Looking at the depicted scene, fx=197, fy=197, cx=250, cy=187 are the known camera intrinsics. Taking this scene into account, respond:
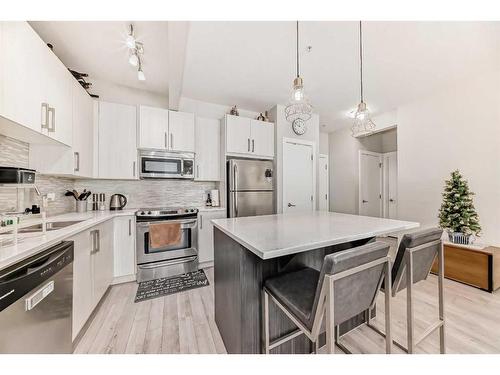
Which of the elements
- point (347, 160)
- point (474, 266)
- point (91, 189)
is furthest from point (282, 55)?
point (347, 160)

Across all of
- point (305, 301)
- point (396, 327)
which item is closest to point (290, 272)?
point (305, 301)

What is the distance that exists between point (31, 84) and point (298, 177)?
3.34 m

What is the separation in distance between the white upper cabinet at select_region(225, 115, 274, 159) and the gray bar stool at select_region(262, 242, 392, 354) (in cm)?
235

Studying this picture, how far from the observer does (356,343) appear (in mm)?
1477

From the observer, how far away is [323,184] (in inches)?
202

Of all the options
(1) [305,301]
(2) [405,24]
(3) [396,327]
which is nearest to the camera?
(1) [305,301]

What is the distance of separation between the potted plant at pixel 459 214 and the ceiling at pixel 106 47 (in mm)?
3896

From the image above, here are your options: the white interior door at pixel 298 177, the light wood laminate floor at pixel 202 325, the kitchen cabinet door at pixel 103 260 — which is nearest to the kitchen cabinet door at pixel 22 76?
the kitchen cabinet door at pixel 103 260

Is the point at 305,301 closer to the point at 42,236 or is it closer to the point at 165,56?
the point at 42,236

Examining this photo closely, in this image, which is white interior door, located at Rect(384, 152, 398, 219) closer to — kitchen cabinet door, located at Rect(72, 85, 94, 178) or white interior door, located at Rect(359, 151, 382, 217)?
white interior door, located at Rect(359, 151, 382, 217)

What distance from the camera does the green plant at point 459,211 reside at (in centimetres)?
245

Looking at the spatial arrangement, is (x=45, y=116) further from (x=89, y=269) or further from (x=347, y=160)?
(x=347, y=160)
